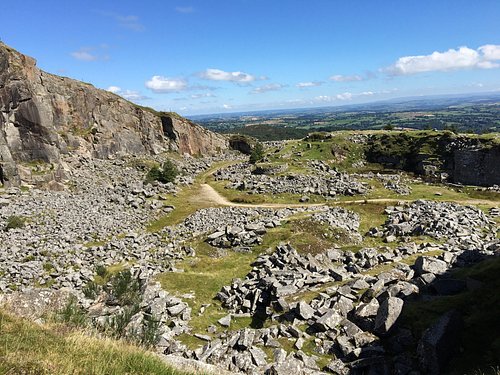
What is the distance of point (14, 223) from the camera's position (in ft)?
127

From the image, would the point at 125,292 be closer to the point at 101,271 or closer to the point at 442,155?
the point at 101,271

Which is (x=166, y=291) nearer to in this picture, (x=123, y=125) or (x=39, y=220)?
(x=39, y=220)

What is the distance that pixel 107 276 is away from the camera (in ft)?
106

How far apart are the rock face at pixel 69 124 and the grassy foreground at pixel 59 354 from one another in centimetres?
5218

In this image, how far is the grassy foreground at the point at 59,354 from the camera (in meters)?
8.01

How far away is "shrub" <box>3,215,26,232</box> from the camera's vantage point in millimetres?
38400

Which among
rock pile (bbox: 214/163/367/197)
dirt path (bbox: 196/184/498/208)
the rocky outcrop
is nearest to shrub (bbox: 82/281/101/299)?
dirt path (bbox: 196/184/498/208)

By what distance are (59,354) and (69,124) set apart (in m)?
86.3

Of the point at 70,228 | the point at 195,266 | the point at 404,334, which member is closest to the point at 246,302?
the point at 195,266

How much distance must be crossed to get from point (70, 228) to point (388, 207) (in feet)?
137

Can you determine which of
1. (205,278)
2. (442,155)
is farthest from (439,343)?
(442,155)

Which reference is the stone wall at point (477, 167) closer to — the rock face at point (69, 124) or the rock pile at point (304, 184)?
the rock pile at point (304, 184)

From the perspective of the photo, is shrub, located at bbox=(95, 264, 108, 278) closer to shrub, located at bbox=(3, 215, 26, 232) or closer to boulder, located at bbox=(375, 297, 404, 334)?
shrub, located at bbox=(3, 215, 26, 232)

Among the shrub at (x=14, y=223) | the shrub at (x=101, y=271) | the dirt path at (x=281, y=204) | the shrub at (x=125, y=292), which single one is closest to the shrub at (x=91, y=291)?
the shrub at (x=125, y=292)
